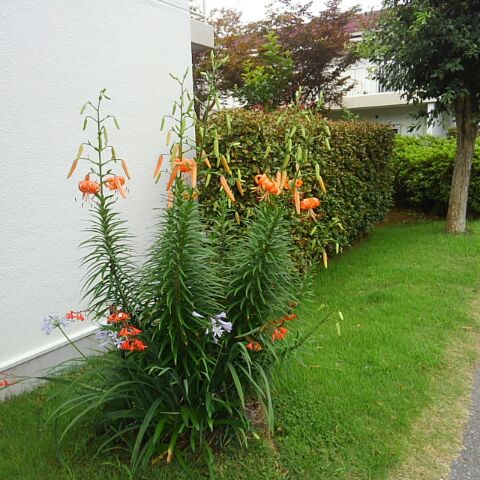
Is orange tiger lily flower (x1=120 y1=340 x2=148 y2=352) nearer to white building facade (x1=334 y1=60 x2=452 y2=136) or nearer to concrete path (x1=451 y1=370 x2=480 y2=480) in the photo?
concrete path (x1=451 y1=370 x2=480 y2=480)

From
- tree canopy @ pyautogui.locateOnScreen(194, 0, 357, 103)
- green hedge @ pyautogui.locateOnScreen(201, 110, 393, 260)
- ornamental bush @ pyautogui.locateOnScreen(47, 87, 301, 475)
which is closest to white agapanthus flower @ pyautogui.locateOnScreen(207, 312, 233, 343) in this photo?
ornamental bush @ pyautogui.locateOnScreen(47, 87, 301, 475)

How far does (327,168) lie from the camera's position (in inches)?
246

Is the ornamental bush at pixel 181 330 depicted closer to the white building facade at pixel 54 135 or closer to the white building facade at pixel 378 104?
the white building facade at pixel 54 135

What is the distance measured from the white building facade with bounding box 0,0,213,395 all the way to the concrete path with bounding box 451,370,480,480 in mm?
3046

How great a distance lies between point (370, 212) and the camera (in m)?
8.04

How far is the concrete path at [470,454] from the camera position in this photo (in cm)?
280

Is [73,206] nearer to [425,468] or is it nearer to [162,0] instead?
[162,0]

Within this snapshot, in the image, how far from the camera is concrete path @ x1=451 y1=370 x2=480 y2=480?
2803 millimetres

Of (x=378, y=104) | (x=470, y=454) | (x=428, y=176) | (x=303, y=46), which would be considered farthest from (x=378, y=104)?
(x=470, y=454)

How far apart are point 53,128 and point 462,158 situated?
6924 millimetres

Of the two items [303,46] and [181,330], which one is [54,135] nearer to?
[181,330]

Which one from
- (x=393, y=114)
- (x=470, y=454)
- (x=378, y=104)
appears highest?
(x=378, y=104)

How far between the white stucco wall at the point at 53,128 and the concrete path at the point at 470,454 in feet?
10.3

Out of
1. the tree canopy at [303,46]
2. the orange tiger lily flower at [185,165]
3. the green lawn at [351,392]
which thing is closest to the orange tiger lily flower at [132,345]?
the green lawn at [351,392]
